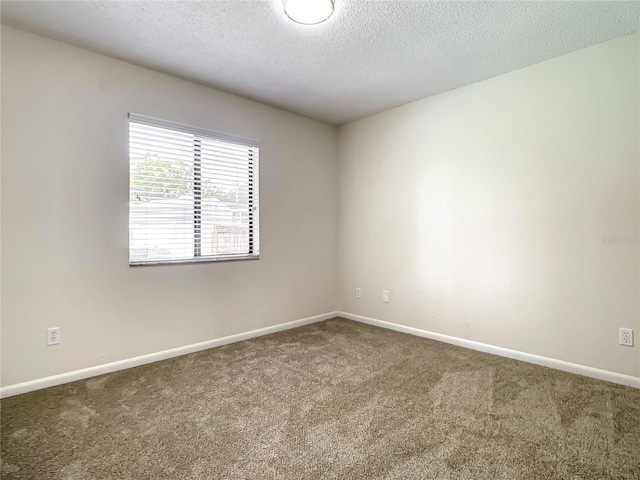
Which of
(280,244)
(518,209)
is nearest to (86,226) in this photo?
(280,244)

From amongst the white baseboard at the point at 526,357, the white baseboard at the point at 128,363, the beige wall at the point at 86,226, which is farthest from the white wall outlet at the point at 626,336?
the beige wall at the point at 86,226

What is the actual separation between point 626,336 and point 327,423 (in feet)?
7.15

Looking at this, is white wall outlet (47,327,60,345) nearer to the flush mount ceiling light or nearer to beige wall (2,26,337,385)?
beige wall (2,26,337,385)

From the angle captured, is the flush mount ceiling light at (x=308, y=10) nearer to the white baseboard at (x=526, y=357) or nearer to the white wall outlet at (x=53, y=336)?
the white wall outlet at (x=53, y=336)

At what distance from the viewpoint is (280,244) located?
376cm

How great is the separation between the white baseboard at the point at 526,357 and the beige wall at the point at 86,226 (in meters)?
1.62

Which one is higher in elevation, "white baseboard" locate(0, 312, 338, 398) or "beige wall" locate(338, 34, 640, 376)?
"beige wall" locate(338, 34, 640, 376)

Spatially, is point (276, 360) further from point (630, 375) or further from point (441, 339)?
point (630, 375)

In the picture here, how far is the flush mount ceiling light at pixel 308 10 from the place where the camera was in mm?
1982

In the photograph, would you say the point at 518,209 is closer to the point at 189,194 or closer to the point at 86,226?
the point at 189,194

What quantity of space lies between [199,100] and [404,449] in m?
3.12

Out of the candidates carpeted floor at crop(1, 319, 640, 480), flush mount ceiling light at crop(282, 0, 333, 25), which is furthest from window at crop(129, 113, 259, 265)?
flush mount ceiling light at crop(282, 0, 333, 25)

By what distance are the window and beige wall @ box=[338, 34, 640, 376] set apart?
1449 mm

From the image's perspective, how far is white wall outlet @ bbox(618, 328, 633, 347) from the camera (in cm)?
235
